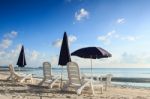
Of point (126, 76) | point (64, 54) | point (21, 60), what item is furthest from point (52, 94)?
point (126, 76)

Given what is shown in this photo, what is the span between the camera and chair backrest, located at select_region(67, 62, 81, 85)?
30.1 ft

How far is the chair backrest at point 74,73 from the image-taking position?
9172 mm

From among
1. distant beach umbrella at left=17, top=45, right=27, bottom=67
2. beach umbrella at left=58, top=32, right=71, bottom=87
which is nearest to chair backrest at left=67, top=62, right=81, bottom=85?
beach umbrella at left=58, top=32, right=71, bottom=87

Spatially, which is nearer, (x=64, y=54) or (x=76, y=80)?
(x=76, y=80)

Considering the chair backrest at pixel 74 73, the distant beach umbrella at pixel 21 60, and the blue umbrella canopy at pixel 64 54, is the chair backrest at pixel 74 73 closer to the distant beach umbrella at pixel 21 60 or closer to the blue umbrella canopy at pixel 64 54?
the blue umbrella canopy at pixel 64 54

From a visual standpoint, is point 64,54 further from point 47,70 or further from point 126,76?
point 126,76

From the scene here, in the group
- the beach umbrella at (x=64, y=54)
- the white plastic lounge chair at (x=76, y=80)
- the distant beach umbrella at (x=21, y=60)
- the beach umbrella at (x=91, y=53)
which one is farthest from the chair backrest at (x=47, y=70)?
the distant beach umbrella at (x=21, y=60)

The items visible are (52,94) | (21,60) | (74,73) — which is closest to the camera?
(52,94)

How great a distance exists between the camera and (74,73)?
30.5 ft

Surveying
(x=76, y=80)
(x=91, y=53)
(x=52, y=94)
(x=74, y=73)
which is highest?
(x=91, y=53)

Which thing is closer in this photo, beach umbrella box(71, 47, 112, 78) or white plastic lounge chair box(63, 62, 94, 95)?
white plastic lounge chair box(63, 62, 94, 95)

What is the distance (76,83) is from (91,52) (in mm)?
1558

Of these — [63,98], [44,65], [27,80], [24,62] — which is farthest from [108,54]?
[24,62]

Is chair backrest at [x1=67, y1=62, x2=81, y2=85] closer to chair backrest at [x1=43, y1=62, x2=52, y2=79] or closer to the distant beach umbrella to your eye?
chair backrest at [x1=43, y1=62, x2=52, y2=79]
